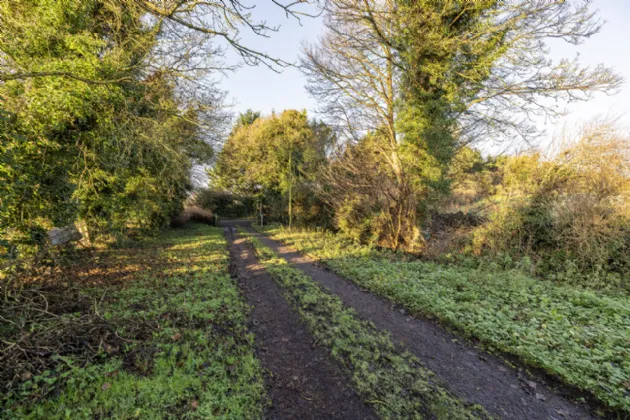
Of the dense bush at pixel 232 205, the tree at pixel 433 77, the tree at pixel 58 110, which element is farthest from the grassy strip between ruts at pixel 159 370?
the dense bush at pixel 232 205

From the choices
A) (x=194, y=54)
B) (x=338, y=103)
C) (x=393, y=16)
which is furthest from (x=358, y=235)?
(x=194, y=54)

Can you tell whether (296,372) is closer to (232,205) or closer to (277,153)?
(277,153)

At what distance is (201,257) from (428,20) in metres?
11.5

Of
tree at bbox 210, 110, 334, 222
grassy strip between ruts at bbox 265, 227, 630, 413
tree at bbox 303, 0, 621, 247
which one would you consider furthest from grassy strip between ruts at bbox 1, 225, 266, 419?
tree at bbox 210, 110, 334, 222

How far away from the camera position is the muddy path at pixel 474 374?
277cm

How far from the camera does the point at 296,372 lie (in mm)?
3316

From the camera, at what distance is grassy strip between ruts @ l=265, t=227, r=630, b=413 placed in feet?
10.6

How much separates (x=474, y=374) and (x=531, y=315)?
2.26 meters

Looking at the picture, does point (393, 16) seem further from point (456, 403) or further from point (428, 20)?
point (456, 403)

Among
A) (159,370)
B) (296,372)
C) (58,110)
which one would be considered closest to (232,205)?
(58,110)

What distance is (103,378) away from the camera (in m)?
2.88

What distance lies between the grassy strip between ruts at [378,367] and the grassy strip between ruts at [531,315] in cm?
143

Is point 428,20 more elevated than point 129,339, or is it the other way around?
point 428,20

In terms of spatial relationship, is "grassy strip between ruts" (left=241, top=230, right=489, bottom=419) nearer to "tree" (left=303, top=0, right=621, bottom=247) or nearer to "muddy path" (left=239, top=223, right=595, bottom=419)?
"muddy path" (left=239, top=223, right=595, bottom=419)
